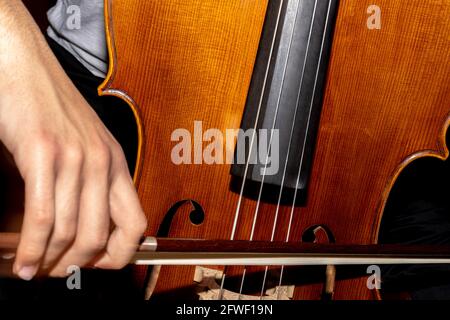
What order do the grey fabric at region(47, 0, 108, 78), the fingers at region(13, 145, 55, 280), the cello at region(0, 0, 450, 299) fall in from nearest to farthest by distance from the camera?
the fingers at region(13, 145, 55, 280)
the cello at region(0, 0, 450, 299)
the grey fabric at region(47, 0, 108, 78)

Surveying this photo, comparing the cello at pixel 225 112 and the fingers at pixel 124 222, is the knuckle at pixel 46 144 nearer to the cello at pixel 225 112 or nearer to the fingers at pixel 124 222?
the fingers at pixel 124 222

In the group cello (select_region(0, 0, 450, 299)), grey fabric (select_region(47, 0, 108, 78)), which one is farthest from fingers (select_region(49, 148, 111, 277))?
grey fabric (select_region(47, 0, 108, 78))

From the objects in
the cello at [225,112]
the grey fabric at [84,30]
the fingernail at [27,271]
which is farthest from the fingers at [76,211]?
the grey fabric at [84,30]

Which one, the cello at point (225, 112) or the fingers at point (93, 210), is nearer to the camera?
the fingers at point (93, 210)

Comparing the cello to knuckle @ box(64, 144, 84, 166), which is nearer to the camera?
knuckle @ box(64, 144, 84, 166)

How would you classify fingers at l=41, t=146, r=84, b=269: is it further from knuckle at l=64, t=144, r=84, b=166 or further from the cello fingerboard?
the cello fingerboard

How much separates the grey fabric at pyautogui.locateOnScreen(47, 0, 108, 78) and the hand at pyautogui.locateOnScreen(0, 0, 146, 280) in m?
0.46

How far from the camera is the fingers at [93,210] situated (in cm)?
38

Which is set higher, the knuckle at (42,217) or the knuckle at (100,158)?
the knuckle at (100,158)

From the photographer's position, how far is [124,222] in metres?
0.41

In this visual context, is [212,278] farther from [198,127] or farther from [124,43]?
[124,43]

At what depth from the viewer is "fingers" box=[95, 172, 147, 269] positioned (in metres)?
0.41

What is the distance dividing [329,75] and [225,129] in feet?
0.64
